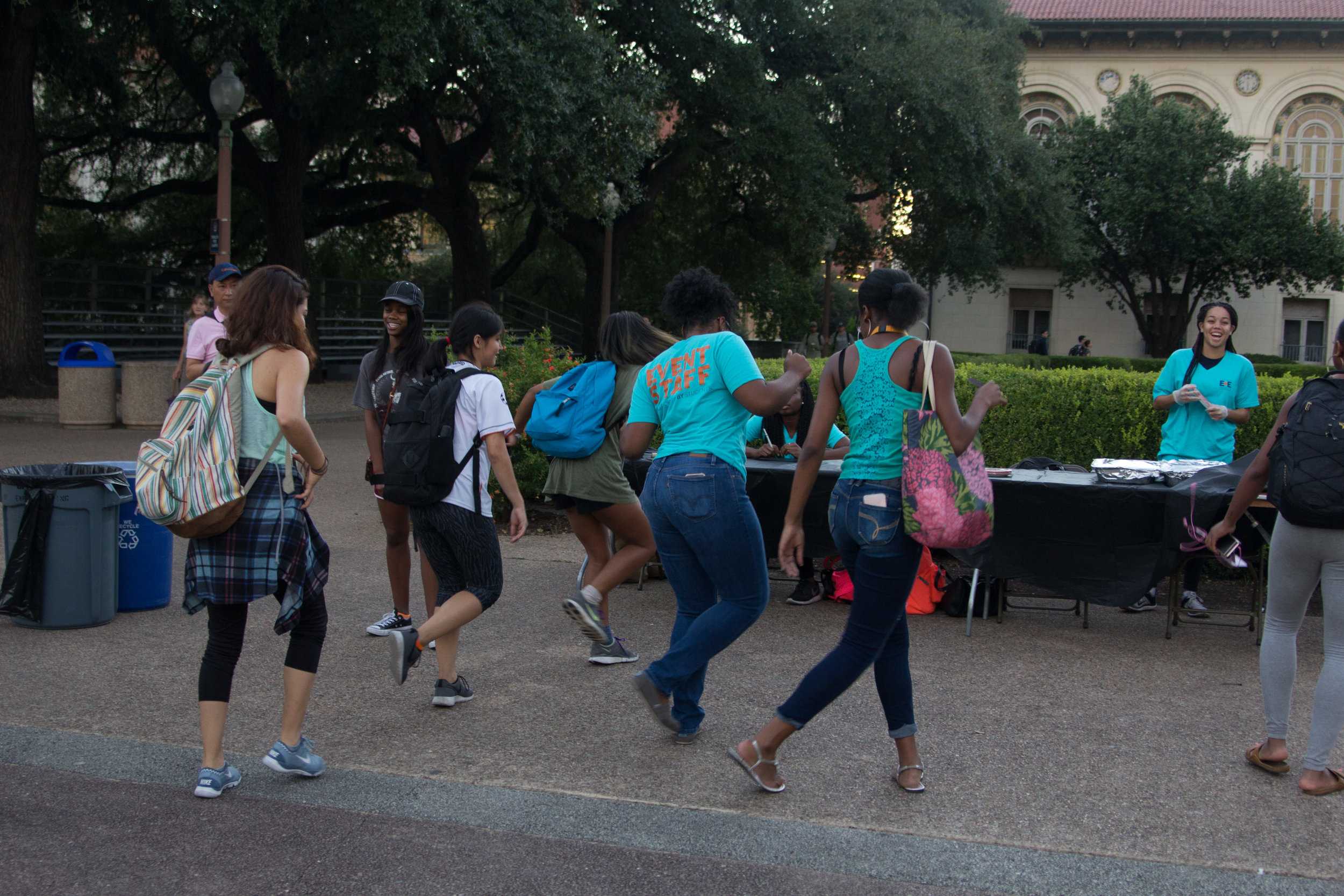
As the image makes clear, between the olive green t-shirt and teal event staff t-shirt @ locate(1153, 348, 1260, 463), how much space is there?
10.9 ft

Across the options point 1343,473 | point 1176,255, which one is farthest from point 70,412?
point 1176,255

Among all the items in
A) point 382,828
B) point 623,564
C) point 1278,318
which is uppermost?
point 1278,318

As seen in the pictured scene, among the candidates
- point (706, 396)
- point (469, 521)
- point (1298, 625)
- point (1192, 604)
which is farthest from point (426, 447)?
point (1192, 604)

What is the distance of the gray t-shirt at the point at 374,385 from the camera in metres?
5.59

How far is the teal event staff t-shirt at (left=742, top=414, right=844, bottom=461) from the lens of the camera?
6723mm

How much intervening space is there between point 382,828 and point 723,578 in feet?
4.72

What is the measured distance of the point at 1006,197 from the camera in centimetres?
2677

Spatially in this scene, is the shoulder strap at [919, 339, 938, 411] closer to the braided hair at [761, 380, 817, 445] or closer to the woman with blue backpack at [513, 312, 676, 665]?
the woman with blue backpack at [513, 312, 676, 665]

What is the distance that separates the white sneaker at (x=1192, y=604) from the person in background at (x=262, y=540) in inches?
193

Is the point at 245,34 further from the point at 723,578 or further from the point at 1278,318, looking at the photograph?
the point at 1278,318

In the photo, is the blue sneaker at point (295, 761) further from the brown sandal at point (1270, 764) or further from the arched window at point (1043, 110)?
the arched window at point (1043, 110)

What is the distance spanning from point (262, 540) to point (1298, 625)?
370cm

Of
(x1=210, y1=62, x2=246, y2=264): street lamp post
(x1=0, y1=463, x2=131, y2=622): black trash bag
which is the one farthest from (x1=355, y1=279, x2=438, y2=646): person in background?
(x1=210, y1=62, x2=246, y2=264): street lamp post

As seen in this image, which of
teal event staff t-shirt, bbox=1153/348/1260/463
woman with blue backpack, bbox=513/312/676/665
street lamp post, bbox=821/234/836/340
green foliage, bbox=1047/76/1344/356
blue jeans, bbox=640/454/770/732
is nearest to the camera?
blue jeans, bbox=640/454/770/732
